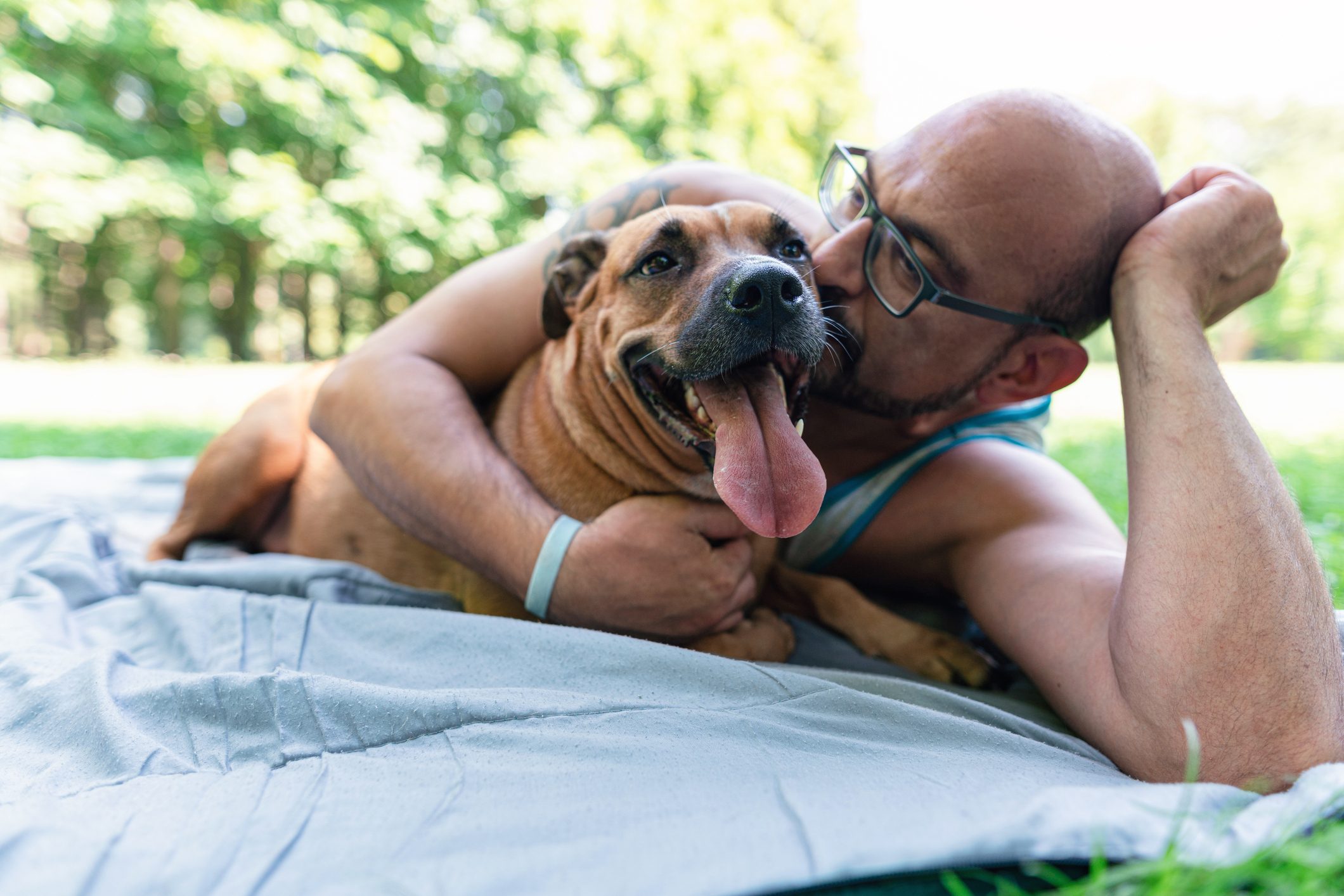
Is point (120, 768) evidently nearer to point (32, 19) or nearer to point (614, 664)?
point (614, 664)

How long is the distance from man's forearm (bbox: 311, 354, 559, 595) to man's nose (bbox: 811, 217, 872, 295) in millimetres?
1202

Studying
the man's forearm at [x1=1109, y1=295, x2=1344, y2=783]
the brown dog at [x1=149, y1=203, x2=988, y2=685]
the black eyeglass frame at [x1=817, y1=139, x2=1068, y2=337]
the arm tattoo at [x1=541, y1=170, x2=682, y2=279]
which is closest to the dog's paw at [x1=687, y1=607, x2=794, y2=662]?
the brown dog at [x1=149, y1=203, x2=988, y2=685]

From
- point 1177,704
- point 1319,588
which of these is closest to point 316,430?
point 1177,704

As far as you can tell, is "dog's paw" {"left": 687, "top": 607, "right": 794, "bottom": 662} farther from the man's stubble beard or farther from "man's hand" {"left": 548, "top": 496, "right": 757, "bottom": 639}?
the man's stubble beard

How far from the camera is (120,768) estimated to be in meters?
1.56

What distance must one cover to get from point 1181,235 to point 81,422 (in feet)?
31.3

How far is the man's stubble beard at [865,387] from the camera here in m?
2.72

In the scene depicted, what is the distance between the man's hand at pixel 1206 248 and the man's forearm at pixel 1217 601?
0.23 m

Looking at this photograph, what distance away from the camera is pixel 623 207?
3273 millimetres

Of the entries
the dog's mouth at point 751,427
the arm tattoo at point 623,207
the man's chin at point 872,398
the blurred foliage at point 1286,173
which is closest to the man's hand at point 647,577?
the dog's mouth at point 751,427

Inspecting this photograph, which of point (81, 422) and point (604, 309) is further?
point (81, 422)

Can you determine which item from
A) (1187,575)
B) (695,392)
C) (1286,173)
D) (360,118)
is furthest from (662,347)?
(1286,173)

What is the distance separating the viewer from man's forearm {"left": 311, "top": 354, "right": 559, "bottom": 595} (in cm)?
246

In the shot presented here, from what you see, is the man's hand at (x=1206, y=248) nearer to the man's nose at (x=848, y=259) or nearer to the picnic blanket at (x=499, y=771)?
the man's nose at (x=848, y=259)
